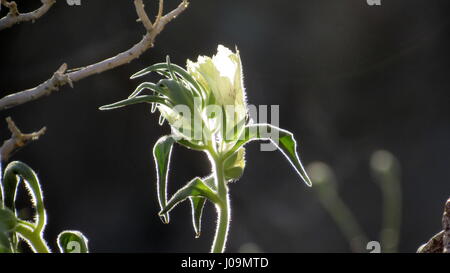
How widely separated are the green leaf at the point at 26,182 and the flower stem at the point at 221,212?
111mm

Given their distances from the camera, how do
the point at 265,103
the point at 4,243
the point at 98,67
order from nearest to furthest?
the point at 4,243 < the point at 98,67 < the point at 265,103

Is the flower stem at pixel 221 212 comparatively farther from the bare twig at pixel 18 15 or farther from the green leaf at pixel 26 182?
the bare twig at pixel 18 15

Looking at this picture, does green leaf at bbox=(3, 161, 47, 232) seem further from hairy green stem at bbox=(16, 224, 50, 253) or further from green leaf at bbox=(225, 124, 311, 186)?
green leaf at bbox=(225, 124, 311, 186)

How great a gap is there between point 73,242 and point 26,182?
0.05m

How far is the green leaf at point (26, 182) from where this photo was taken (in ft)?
1.49

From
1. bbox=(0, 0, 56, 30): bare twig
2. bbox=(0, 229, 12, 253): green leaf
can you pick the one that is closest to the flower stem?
bbox=(0, 229, 12, 253): green leaf

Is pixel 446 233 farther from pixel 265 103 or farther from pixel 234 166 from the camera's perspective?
pixel 265 103

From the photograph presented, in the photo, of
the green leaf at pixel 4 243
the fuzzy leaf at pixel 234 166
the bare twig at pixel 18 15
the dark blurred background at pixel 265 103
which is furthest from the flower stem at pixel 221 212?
the dark blurred background at pixel 265 103

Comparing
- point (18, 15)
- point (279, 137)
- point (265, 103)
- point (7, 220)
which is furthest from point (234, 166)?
point (265, 103)

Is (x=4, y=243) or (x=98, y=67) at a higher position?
(x=98, y=67)

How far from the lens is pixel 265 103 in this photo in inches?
90.1

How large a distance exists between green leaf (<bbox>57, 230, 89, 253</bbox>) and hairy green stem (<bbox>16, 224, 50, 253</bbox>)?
0.05 feet

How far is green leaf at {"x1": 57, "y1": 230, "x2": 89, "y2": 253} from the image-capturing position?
47 centimetres
